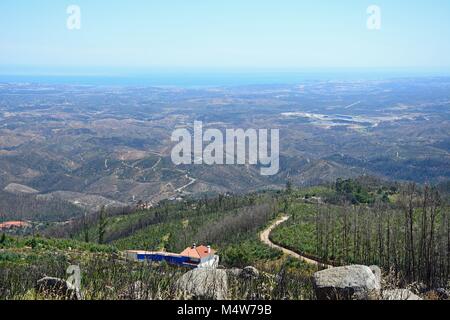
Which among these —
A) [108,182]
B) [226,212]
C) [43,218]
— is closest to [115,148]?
[108,182]

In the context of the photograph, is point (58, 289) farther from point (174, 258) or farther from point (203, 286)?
point (174, 258)

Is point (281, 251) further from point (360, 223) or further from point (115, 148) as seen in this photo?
point (115, 148)

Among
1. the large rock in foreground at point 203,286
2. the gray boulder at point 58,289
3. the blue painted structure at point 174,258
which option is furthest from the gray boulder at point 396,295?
the blue painted structure at point 174,258

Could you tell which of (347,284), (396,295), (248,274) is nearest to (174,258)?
(248,274)

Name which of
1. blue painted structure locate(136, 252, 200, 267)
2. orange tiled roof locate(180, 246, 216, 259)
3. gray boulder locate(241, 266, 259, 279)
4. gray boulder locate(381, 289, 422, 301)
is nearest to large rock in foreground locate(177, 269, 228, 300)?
gray boulder locate(381, 289, 422, 301)

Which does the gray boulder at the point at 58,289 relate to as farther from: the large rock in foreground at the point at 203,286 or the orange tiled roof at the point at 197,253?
the orange tiled roof at the point at 197,253
